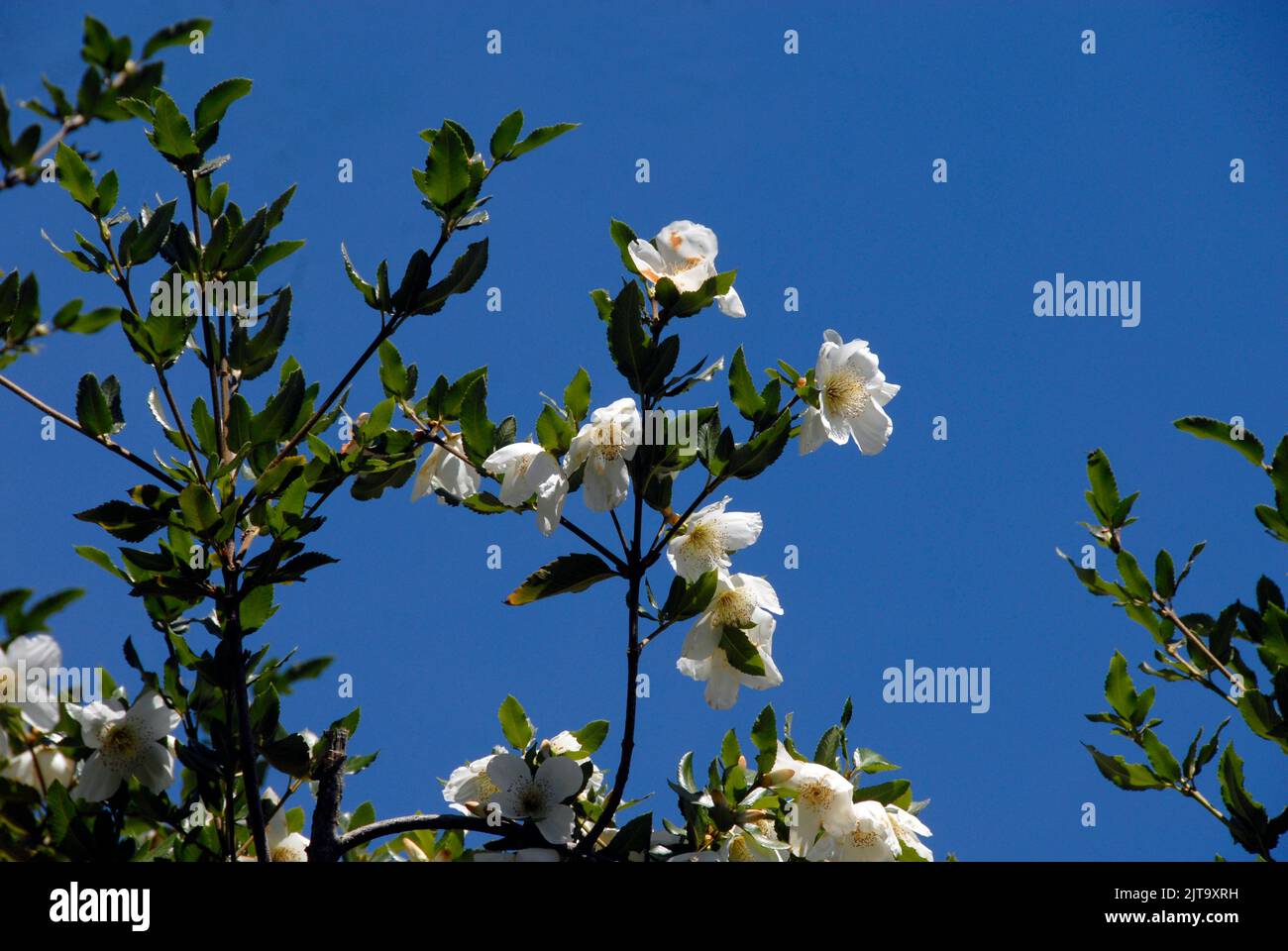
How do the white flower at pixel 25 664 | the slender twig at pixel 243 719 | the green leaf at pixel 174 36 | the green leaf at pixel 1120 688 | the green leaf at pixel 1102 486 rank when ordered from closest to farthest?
the green leaf at pixel 174 36, the white flower at pixel 25 664, the slender twig at pixel 243 719, the green leaf at pixel 1120 688, the green leaf at pixel 1102 486

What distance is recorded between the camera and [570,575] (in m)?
1.83

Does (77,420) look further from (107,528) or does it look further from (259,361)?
(259,361)

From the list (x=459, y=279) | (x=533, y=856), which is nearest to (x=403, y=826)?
(x=533, y=856)

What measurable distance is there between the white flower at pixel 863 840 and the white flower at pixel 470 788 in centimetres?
60

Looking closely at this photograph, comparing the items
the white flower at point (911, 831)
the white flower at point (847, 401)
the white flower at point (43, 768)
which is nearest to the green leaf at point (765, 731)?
the white flower at point (911, 831)

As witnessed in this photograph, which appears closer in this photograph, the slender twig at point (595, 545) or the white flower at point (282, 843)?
the slender twig at point (595, 545)

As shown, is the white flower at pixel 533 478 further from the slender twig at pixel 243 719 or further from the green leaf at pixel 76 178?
the green leaf at pixel 76 178

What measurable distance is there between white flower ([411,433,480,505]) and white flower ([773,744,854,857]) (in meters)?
0.76

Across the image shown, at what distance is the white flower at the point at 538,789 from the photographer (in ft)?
6.14

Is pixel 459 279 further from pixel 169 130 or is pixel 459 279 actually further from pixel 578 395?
pixel 169 130

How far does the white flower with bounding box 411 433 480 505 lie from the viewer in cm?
210

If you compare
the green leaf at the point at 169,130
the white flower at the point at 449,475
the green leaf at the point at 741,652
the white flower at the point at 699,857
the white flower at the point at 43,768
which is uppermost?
the green leaf at the point at 169,130

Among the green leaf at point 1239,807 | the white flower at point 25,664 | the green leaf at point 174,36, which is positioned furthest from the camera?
the green leaf at point 1239,807
